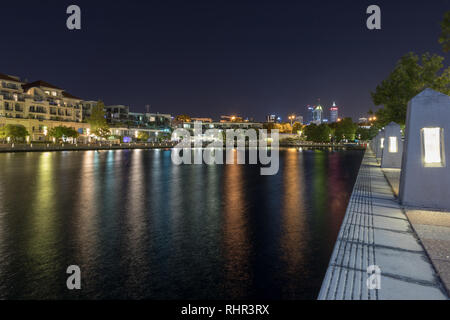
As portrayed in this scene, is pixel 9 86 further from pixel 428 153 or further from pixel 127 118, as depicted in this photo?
pixel 428 153

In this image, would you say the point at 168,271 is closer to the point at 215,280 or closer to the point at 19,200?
the point at 215,280

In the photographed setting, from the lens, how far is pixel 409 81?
24.7 m

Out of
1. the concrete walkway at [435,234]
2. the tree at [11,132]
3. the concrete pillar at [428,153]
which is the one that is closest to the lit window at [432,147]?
the concrete pillar at [428,153]

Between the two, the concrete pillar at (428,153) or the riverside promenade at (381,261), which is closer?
the riverside promenade at (381,261)

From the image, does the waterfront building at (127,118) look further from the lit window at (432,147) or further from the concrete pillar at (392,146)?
the lit window at (432,147)

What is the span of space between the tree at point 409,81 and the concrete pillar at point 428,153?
52.2 ft

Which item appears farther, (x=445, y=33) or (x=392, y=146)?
(x=392, y=146)

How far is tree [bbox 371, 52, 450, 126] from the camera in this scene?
23.2 metres

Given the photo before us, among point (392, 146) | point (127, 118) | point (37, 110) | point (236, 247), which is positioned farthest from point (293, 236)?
point (127, 118)

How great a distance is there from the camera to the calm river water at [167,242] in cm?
502

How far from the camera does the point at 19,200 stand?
12031 mm

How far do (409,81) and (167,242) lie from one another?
83.5 feet
